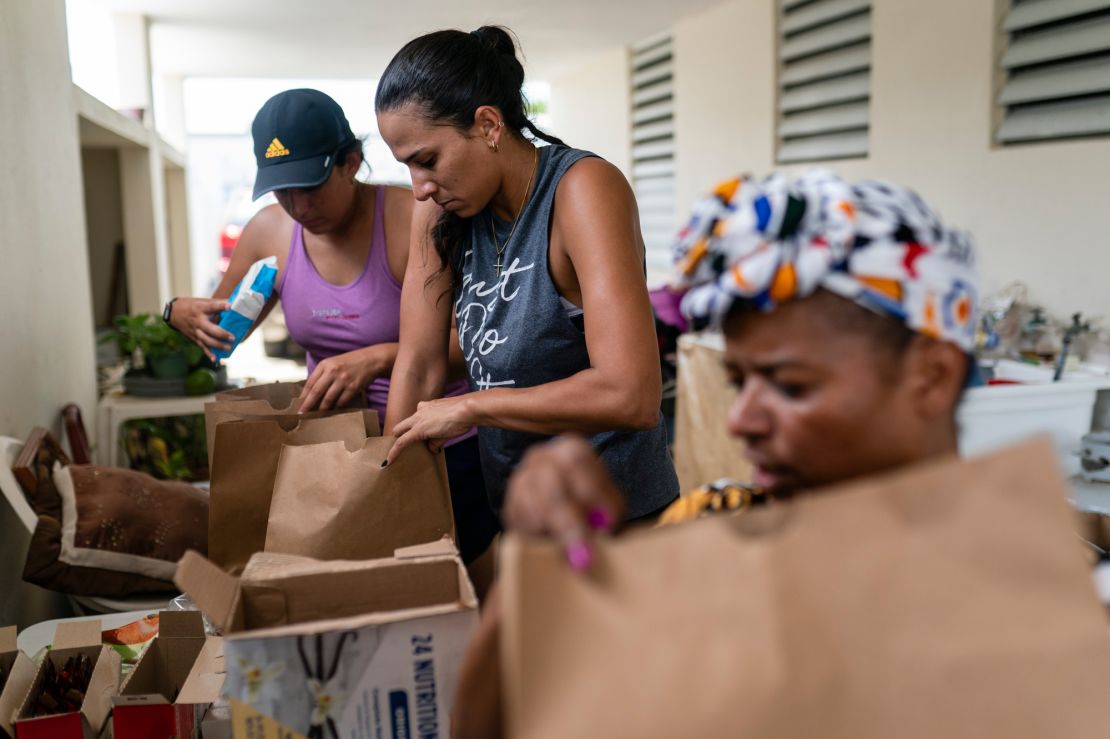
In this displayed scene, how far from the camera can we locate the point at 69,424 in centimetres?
313

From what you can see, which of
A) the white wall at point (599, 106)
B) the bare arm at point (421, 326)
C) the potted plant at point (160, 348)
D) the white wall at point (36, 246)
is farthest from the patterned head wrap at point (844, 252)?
the white wall at point (599, 106)

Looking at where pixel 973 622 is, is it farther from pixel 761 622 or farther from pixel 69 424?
pixel 69 424

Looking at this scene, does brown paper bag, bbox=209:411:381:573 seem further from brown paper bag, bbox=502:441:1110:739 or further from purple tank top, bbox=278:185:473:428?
brown paper bag, bbox=502:441:1110:739

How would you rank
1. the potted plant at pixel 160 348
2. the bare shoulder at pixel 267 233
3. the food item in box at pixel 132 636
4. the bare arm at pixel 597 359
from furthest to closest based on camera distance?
the potted plant at pixel 160 348
the bare shoulder at pixel 267 233
the food item in box at pixel 132 636
the bare arm at pixel 597 359

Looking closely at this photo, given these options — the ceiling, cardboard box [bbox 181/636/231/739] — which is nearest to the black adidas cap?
cardboard box [bbox 181/636/231/739]

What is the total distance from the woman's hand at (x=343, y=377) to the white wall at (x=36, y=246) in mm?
1078

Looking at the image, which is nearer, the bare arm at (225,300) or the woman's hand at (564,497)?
the woman's hand at (564,497)

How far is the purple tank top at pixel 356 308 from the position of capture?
216 cm

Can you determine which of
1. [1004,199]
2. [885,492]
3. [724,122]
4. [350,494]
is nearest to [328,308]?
[350,494]

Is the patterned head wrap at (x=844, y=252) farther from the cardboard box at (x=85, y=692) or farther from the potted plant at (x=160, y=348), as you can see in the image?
the potted plant at (x=160, y=348)

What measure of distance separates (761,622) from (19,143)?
2.74 m

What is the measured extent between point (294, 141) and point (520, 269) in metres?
0.75

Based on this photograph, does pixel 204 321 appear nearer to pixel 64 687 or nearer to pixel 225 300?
pixel 225 300

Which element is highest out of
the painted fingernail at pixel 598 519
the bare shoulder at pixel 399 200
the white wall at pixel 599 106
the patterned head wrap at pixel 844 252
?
the white wall at pixel 599 106
